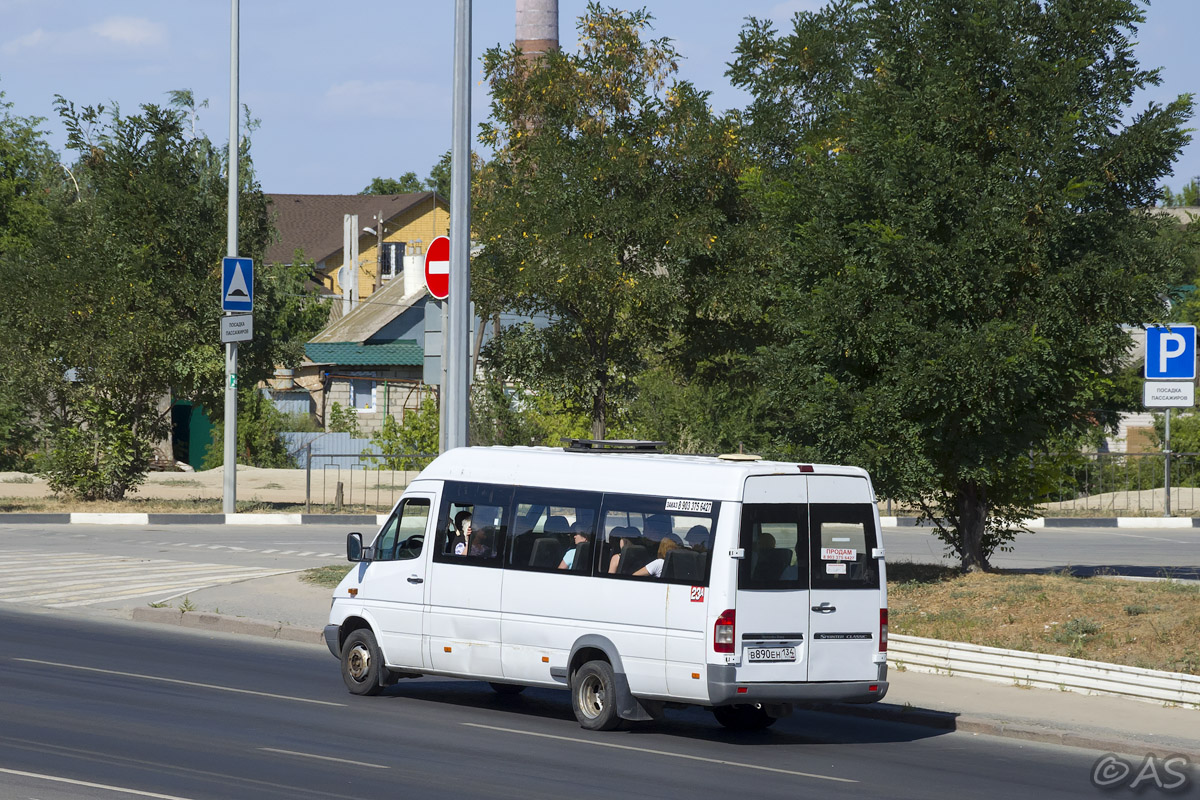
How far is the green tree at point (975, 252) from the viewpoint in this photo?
16.6m

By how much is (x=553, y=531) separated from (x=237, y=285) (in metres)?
18.3

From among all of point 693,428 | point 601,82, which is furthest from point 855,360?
point 693,428

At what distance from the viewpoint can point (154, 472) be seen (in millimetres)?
47656

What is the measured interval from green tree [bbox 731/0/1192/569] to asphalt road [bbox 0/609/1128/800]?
194 inches

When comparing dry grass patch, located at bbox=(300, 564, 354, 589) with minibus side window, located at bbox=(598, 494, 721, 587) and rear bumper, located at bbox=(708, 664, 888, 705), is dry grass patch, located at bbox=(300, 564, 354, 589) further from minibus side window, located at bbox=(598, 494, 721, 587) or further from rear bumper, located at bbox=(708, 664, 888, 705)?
rear bumper, located at bbox=(708, 664, 888, 705)

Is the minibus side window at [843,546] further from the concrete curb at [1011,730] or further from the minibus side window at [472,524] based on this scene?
the minibus side window at [472,524]

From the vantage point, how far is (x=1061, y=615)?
15.3 m

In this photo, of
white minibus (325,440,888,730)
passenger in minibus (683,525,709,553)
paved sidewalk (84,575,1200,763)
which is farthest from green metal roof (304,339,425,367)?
passenger in minibus (683,525,709,553)

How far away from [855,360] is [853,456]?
117cm

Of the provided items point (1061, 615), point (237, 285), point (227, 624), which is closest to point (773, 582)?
point (1061, 615)

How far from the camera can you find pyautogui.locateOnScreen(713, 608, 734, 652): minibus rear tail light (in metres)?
11.1

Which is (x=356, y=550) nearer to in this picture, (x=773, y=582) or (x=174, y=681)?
(x=174, y=681)

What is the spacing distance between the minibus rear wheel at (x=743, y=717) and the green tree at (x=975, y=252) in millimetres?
5323

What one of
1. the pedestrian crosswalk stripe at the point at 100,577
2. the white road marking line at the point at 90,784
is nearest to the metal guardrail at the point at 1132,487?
the pedestrian crosswalk stripe at the point at 100,577
